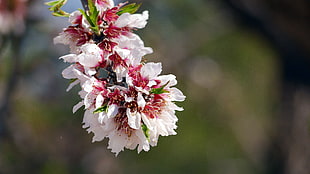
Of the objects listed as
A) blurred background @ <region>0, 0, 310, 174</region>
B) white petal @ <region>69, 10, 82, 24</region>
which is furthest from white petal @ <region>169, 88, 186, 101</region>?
blurred background @ <region>0, 0, 310, 174</region>

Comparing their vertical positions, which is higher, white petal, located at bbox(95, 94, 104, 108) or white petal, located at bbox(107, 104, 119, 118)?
white petal, located at bbox(95, 94, 104, 108)

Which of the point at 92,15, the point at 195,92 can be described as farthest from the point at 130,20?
the point at 195,92

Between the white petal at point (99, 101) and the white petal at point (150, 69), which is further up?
the white petal at point (150, 69)

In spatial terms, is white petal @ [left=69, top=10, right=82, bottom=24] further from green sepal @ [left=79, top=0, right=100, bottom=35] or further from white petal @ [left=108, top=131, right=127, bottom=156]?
white petal @ [left=108, top=131, right=127, bottom=156]

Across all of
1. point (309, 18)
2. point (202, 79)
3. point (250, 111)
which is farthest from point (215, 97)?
point (309, 18)

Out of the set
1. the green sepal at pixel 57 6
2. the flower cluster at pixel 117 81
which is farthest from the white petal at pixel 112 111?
the green sepal at pixel 57 6

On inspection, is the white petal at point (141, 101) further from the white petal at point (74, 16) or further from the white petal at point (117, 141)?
the white petal at point (74, 16)
